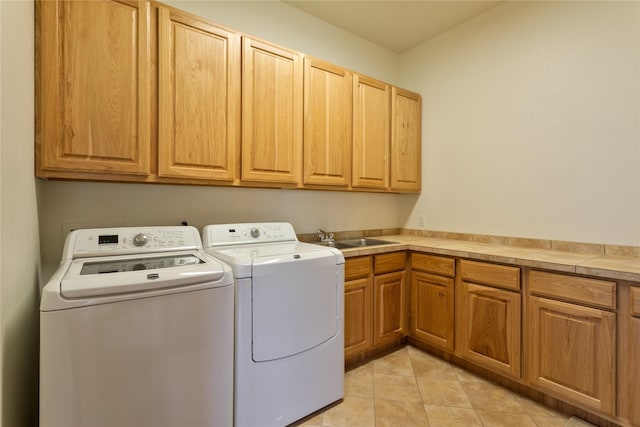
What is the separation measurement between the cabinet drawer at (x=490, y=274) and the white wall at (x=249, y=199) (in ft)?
3.63

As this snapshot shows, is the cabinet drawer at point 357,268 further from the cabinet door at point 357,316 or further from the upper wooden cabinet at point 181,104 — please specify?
the upper wooden cabinet at point 181,104

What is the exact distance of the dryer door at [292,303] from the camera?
1.48 meters

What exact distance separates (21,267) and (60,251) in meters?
0.51

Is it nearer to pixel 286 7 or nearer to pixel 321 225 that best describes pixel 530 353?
pixel 321 225

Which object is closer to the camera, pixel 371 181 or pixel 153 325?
pixel 153 325

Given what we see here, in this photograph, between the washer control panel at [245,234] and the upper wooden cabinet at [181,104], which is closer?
the upper wooden cabinet at [181,104]

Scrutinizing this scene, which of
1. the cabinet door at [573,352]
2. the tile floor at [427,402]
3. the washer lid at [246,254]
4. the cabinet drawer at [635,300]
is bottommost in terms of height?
the tile floor at [427,402]

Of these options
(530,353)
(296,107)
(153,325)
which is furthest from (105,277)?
(530,353)

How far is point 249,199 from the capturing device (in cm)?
230

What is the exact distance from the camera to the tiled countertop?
154cm

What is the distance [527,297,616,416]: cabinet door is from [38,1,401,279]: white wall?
1.61 meters

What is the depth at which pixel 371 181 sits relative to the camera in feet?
8.76

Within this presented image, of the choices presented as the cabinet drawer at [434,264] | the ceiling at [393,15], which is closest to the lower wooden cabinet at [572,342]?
the cabinet drawer at [434,264]

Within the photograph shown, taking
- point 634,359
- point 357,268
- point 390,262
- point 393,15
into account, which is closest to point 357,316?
point 357,268
